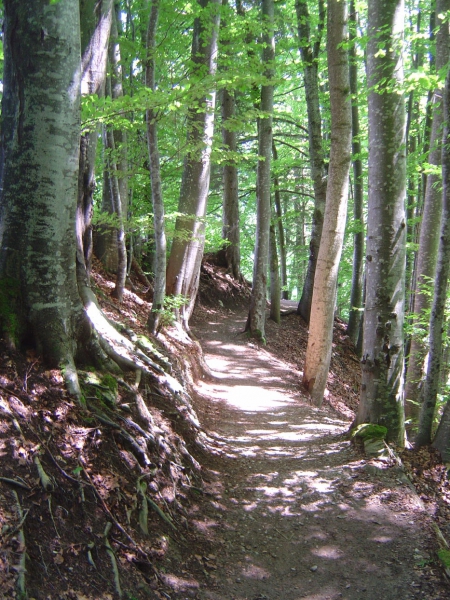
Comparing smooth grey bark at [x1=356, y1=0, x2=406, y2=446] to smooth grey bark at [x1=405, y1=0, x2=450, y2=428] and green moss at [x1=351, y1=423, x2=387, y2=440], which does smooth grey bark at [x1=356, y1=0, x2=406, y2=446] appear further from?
smooth grey bark at [x1=405, y1=0, x2=450, y2=428]

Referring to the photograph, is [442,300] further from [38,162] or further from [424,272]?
[38,162]

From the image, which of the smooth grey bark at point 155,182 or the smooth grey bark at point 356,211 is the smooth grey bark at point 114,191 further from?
the smooth grey bark at point 356,211

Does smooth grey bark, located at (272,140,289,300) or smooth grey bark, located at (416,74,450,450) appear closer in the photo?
smooth grey bark, located at (416,74,450,450)

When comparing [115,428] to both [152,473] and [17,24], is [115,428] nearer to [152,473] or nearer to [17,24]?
[152,473]

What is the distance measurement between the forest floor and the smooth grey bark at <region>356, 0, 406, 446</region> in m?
0.83

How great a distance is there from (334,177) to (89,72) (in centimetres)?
Answer: 457

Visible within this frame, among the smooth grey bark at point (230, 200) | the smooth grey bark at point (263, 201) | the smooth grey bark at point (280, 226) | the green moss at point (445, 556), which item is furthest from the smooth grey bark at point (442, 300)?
the smooth grey bark at point (280, 226)

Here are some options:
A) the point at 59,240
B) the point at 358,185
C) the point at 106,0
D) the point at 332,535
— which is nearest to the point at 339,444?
the point at 332,535

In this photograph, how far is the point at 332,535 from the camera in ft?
14.2

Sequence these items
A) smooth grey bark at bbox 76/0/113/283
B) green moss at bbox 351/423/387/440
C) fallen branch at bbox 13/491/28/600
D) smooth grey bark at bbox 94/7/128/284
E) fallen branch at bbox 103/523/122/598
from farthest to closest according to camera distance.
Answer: smooth grey bark at bbox 94/7/128/284
green moss at bbox 351/423/387/440
smooth grey bark at bbox 76/0/113/283
fallen branch at bbox 103/523/122/598
fallen branch at bbox 13/491/28/600

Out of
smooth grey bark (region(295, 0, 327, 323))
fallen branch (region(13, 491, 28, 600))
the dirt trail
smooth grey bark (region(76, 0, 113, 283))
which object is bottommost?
the dirt trail

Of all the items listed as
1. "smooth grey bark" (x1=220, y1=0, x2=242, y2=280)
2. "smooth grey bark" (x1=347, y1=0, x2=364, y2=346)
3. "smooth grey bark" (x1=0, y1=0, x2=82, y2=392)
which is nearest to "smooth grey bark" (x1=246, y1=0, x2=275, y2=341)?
"smooth grey bark" (x1=220, y1=0, x2=242, y2=280)

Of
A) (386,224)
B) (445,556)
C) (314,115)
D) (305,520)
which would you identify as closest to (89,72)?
(386,224)

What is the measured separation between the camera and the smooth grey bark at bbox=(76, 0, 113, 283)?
5.75 metres
